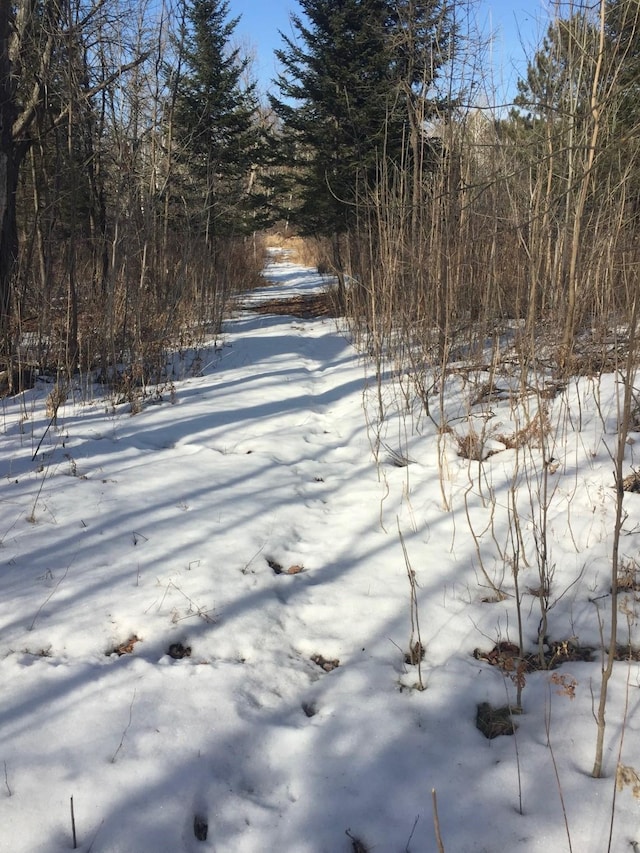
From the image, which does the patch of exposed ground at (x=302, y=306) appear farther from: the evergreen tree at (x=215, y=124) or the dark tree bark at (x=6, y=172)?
the dark tree bark at (x=6, y=172)

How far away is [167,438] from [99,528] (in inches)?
60.9

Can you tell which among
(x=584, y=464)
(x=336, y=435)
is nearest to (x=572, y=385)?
(x=584, y=464)

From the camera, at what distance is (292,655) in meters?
1.93

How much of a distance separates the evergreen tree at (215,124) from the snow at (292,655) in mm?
10214

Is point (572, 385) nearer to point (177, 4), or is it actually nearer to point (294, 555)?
point (294, 555)

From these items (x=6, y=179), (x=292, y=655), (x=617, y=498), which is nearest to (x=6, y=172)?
(x=6, y=179)

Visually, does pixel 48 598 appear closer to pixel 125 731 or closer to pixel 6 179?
pixel 125 731

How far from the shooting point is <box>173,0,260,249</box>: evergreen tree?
12414 mm

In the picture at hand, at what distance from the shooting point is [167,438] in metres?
4.11

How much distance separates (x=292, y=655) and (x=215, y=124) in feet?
45.9

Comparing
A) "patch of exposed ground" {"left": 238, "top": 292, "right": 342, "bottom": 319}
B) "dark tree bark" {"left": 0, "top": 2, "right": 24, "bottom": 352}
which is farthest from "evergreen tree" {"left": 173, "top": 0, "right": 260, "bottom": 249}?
"dark tree bark" {"left": 0, "top": 2, "right": 24, "bottom": 352}

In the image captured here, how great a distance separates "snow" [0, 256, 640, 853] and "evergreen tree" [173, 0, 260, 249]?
10.2 m

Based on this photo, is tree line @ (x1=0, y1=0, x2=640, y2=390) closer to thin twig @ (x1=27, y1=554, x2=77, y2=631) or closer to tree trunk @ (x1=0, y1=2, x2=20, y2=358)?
tree trunk @ (x1=0, y1=2, x2=20, y2=358)

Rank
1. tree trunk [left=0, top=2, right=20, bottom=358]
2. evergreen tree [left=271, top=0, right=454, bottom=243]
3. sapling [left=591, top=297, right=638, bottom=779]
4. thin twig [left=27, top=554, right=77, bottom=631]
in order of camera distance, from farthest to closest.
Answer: evergreen tree [left=271, top=0, right=454, bottom=243]
tree trunk [left=0, top=2, right=20, bottom=358]
thin twig [left=27, top=554, right=77, bottom=631]
sapling [left=591, top=297, right=638, bottom=779]
